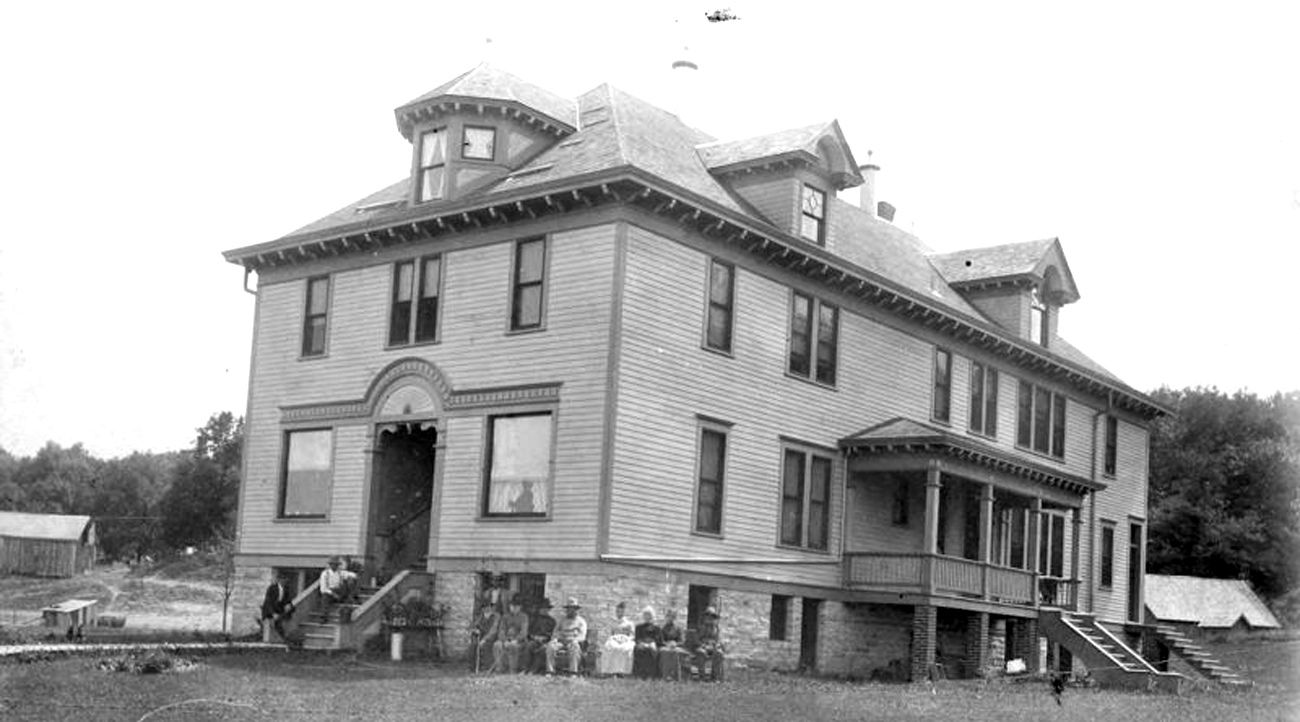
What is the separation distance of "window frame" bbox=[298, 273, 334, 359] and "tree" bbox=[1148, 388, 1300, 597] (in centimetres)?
5563

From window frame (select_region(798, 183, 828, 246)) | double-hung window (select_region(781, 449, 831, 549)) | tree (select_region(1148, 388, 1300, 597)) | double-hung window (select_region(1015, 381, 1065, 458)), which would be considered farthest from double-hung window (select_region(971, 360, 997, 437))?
tree (select_region(1148, 388, 1300, 597))

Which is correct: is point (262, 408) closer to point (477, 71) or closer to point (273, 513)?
point (273, 513)

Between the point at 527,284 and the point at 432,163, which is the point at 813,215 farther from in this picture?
the point at 432,163

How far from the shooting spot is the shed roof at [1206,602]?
67375 millimetres

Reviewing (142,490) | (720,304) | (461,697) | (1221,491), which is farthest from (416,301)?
(142,490)

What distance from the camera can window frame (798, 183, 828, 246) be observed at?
29391 mm

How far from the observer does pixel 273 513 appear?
30328 mm

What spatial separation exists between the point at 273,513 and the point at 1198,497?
58.7m

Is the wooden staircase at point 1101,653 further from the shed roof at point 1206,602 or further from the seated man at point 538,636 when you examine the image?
the shed roof at point 1206,602

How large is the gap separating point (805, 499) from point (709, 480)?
10.4ft

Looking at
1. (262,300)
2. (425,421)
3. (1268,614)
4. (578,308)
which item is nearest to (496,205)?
(578,308)

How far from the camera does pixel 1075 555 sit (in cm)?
3622

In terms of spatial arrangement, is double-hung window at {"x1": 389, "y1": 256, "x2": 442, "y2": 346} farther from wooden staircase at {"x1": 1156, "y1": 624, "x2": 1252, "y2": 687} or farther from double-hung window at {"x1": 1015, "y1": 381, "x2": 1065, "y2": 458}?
wooden staircase at {"x1": 1156, "y1": 624, "x2": 1252, "y2": 687}

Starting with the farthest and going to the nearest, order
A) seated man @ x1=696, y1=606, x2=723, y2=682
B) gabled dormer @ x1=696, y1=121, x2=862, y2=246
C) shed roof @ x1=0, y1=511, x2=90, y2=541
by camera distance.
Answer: shed roof @ x1=0, y1=511, x2=90, y2=541
gabled dormer @ x1=696, y1=121, x2=862, y2=246
seated man @ x1=696, y1=606, x2=723, y2=682
